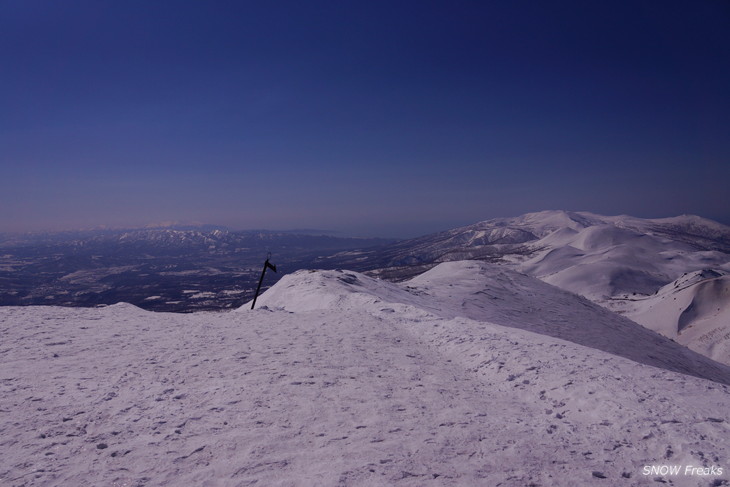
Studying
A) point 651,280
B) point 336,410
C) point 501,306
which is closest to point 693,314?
point 651,280

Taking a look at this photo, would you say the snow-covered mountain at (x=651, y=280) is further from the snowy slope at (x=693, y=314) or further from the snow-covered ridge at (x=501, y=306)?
the snow-covered ridge at (x=501, y=306)

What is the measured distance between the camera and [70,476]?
18.9ft

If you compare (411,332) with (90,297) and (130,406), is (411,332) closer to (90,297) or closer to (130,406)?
(130,406)

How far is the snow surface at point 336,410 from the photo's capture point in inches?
239

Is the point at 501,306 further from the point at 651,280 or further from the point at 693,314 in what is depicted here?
the point at 651,280

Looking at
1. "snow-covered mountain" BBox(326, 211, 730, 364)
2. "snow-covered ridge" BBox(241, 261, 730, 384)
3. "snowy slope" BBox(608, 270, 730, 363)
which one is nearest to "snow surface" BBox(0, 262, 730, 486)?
"snow-covered ridge" BBox(241, 261, 730, 384)

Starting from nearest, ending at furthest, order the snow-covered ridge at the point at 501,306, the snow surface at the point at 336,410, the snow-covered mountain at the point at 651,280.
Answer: the snow surface at the point at 336,410, the snow-covered ridge at the point at 501,306, the snow-covered mountain at the point at 651,280

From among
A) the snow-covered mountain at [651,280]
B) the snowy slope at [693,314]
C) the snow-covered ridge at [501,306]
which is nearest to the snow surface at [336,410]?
the snow-covered ridge at [501,306]

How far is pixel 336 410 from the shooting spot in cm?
816

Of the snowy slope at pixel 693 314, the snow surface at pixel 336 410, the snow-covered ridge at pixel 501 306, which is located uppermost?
the snow surface at pixel 336 410

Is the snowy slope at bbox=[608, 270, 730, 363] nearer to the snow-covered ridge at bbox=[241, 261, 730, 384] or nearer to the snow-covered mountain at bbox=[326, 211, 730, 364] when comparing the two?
the snow-covered mountain at bbox=[326, 211, 730, 364]

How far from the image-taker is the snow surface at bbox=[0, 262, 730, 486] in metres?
6.08

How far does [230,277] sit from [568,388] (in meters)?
173

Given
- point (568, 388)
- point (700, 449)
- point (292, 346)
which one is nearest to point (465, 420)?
point (568, 388)
